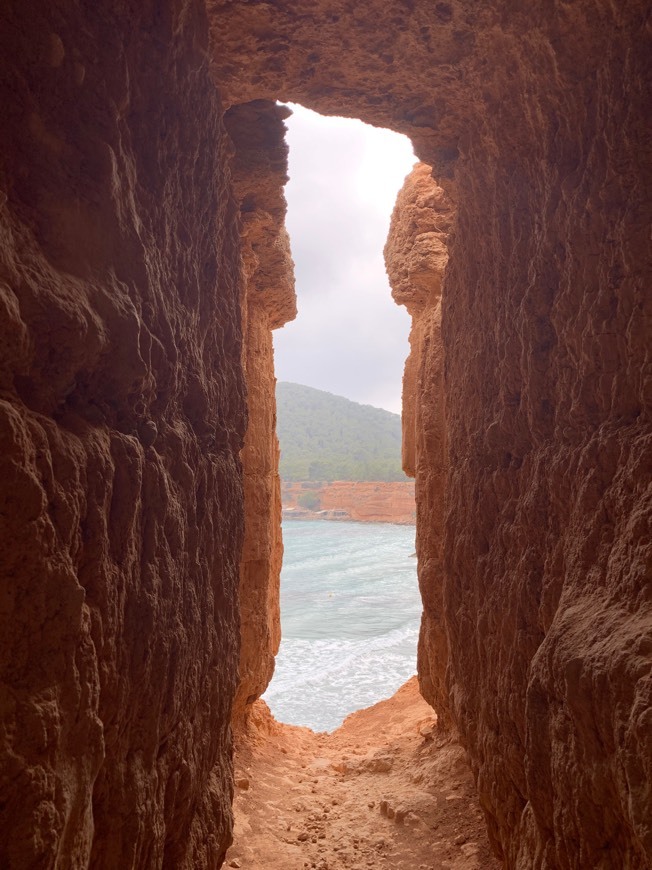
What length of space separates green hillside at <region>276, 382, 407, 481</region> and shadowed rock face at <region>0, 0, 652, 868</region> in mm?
55304

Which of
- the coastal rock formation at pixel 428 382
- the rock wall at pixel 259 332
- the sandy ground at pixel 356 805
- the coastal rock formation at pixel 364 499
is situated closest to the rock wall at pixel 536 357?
the rock wall at pixel 259 332

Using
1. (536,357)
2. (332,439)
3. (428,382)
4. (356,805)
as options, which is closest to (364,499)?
(332,439)

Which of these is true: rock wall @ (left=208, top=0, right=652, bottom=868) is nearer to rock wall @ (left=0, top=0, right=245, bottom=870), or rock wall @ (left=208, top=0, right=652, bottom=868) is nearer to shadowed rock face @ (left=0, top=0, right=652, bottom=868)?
shadowed rock face @ (left=0, top=0, right=652, bottom=868)

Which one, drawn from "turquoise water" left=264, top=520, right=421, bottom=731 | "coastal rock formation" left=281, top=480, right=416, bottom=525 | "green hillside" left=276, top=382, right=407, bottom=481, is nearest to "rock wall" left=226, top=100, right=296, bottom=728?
"turquoise water" left=264, top=520, right=421, bottom=731

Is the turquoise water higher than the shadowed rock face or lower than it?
lower

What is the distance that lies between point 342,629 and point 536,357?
799 inches

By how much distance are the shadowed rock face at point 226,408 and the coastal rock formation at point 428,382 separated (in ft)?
9.21

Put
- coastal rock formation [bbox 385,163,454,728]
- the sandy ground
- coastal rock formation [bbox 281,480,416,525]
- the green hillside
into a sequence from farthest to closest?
the green hillside < coastal rock formation [bbox 281,480,416,525] < coastal rock formation [bbox 385,163,454,728] < the sandy ground

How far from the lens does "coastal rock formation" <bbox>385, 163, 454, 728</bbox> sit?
313 inches

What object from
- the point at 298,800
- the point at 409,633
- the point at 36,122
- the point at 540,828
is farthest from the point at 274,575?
the point at 409,633

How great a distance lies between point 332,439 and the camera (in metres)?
78.4

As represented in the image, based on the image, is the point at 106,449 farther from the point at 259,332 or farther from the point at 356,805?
the point at 259,332

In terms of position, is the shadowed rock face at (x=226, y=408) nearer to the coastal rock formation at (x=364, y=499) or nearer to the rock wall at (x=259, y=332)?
the rock wall at (x=259, y=332)

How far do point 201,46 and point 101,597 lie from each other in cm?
328
